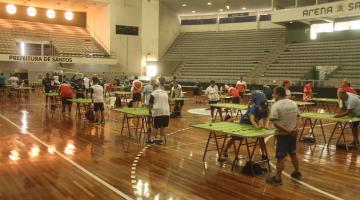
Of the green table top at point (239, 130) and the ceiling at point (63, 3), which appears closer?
the green table top at point (239, 130)

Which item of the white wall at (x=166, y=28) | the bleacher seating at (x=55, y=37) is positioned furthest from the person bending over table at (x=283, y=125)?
the white wall at (x=166, y=28)

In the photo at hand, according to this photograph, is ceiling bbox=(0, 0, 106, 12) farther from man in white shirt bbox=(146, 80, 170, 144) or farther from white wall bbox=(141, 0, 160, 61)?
man in white shirt bbox=(146, 80, 170, 144)

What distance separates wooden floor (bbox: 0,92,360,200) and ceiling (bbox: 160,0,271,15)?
2153 cm

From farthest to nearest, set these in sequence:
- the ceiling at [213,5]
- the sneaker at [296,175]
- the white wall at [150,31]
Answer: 1. the white wall at [150,31]
2. the ceiling at [213,5]
3. the sneaker at [296,175]

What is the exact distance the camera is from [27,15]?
3133cm

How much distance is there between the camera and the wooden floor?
5.57 m

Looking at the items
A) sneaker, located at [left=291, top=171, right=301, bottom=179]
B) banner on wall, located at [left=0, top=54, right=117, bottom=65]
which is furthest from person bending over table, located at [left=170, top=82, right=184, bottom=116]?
banner on wall, located at [left=0, top=54, right=117, bottom=65]

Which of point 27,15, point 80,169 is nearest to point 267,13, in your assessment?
point 27,15

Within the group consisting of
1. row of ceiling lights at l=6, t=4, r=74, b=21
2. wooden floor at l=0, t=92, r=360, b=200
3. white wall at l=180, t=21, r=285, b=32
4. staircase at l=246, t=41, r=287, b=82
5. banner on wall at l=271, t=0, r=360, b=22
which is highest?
row of ceiling lights at l=6, t=4, r=74, b=21

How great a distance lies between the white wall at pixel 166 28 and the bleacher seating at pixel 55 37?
218 inches

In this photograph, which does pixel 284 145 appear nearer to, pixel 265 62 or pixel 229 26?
pixel 265 62

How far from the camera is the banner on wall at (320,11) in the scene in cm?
2212

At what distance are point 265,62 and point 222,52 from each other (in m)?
4.68

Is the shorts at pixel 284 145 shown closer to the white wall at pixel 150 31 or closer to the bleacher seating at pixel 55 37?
the bleacher seating at pixel 55 37
